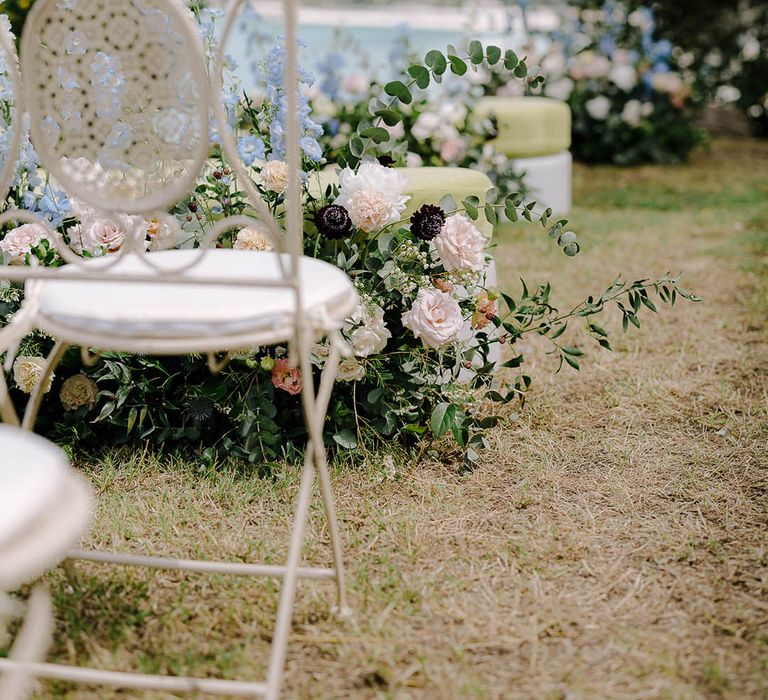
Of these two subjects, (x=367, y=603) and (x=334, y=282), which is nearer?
(x=334, y=282)

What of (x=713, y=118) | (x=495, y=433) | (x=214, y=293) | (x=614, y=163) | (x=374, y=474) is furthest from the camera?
(x=713, y=118)

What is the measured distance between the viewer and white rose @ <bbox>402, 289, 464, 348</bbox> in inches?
82.8

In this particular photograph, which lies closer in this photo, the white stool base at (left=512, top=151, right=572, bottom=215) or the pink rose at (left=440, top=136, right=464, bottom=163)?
the pink rose at (left=440, top=136, right=464, bottom=163)

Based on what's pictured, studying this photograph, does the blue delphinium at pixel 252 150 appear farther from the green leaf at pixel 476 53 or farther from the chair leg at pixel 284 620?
the chair leg at pixel 284 620

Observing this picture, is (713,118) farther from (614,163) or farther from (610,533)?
(610,533)

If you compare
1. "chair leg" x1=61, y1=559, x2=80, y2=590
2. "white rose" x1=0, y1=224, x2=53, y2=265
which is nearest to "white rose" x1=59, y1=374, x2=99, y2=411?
"white rose" x1=0, y1=224, x2=53, y2=265

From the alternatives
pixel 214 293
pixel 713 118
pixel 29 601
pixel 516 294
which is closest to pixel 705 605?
pixel 214 293

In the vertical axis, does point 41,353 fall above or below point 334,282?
below

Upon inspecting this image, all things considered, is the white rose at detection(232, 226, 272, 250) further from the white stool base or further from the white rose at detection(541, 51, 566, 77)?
the white rose at detection(541, 51, 566, 77)

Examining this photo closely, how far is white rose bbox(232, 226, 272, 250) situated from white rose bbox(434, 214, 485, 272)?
39 cm

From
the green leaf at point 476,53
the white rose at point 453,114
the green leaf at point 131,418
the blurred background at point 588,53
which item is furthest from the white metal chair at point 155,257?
the blurred background at point 588,53

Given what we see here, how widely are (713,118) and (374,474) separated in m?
7.78

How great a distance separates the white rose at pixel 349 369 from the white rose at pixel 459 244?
31 centimetres

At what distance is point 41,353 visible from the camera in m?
2.20
